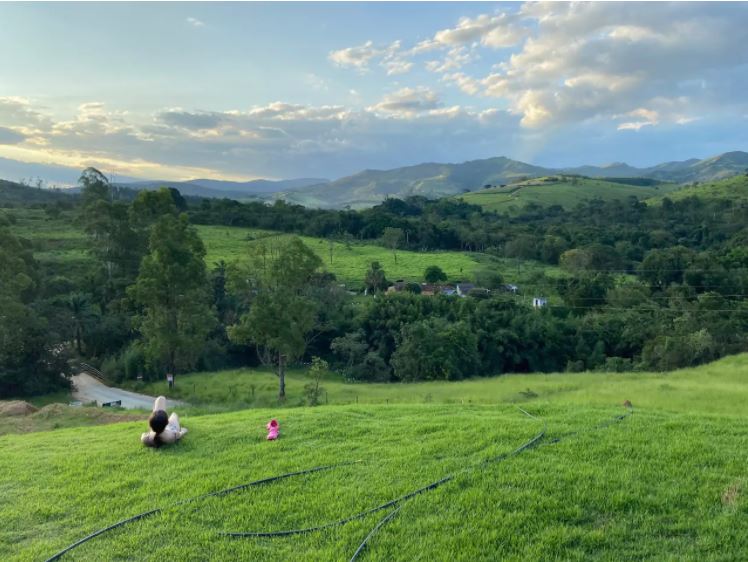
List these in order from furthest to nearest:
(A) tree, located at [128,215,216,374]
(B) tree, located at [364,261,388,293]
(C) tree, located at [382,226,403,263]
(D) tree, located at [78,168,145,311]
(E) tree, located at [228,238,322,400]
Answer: (C) tree, located at [382,226,403,263] → (B) tree, located at [364,261,388,293] → (D) tree, located at [78,168,145,311] → (A) tree, located at [128,215,216,374] → (E) tree, located at [228,238,322,400]

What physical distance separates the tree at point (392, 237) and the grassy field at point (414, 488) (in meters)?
74.9

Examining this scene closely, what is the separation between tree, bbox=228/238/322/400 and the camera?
27.9 m

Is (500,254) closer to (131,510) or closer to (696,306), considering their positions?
(696,306)

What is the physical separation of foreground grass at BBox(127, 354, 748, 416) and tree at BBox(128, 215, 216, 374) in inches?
116

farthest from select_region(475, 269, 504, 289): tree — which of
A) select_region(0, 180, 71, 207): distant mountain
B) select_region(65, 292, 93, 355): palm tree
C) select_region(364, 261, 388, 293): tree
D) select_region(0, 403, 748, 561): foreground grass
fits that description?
select_region(0, 180, 71, 207): distant mountain

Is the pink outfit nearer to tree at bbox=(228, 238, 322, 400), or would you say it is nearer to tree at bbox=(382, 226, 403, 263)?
tree at bbox=(228, 238, 322, 400)

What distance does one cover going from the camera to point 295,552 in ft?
17.9

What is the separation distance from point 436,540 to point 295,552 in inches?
56.8

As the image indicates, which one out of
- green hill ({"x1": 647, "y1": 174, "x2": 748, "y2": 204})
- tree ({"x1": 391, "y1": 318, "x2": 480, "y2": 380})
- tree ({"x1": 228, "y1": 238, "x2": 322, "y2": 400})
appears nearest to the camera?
tree ({"x1": 228, "y1": 238, "x2": 322, "y2": 400})

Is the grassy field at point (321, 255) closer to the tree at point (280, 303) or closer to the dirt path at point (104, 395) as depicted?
the dirt path at point (104, 395)

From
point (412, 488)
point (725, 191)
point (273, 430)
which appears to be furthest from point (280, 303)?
point (725, 191)

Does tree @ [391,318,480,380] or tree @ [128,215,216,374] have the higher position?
tree @ [128,215,216,374]

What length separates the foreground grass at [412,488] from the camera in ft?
18.0

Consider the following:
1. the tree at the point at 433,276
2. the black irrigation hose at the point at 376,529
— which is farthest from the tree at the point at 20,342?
the tree at the point at 433,276
